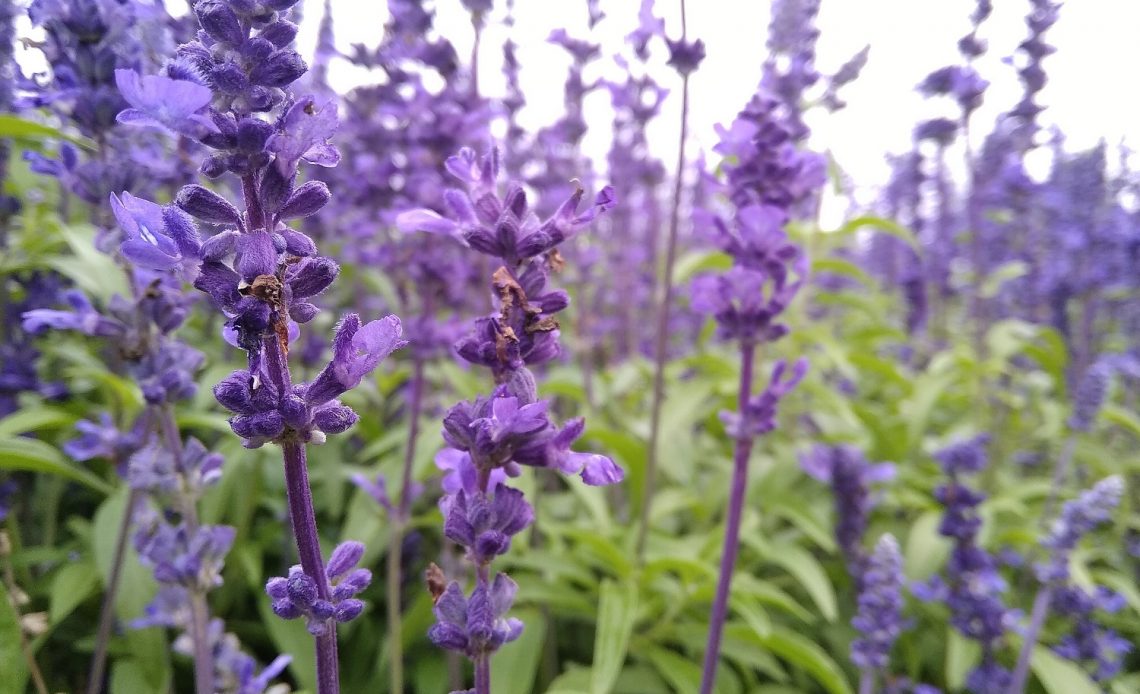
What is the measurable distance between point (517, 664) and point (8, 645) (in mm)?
1432

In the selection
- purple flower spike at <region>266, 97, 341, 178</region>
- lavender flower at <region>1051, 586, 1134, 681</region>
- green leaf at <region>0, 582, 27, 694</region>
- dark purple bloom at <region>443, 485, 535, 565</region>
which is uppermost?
purple flower spike at <region>266, 97, 341, 178</region>

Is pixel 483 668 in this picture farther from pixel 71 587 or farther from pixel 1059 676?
pixel 1059 676

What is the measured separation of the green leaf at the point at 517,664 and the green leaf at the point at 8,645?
128 centimetres

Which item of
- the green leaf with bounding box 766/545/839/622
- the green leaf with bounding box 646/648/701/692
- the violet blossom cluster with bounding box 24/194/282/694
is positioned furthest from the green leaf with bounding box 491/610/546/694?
the green leaf with bounding box 766/545/839/622

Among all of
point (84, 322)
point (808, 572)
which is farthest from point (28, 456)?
point (808, 572)

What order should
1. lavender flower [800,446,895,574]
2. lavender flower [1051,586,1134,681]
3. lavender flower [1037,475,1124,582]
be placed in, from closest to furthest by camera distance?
lavender flower [1037,475,1124,582], lavender flower [1051,586,1134,681], lavender flower [800,446,895,574]

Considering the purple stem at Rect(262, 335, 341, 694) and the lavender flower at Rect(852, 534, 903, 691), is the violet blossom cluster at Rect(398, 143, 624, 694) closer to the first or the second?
the purple stem at Rect(262, 335, 341, 694)

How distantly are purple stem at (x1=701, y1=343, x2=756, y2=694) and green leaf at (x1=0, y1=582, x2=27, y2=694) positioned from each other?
1.72 metres

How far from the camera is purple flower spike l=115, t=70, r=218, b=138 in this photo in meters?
0.92

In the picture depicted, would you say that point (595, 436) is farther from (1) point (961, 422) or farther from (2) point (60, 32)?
(1) point (961, 422)

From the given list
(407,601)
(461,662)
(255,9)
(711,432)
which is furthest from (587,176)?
(255,9)

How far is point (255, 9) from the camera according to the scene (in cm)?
104

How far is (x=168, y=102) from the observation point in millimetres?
943

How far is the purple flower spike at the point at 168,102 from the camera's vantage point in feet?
3.02
